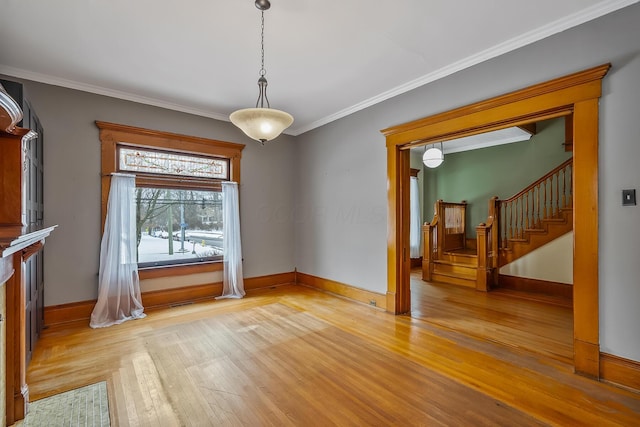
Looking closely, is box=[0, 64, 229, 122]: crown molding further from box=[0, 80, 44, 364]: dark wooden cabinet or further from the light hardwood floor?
the light hardwood floor

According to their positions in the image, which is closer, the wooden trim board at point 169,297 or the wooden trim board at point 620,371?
the wooden trim board at point 620,371

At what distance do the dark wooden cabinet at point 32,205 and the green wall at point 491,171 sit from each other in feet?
25.8

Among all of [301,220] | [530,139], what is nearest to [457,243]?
[530,139]

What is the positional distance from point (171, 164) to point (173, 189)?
379mm

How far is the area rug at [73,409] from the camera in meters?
1.88

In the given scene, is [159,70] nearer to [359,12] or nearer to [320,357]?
[359,12]

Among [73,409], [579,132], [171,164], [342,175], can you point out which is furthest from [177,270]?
[579,132]

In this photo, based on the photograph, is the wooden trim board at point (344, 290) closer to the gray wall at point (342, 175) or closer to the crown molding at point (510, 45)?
the gray wall at point (342, 175)

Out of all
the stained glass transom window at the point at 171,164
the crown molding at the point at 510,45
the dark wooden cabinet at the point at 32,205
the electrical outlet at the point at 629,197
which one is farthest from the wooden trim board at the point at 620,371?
the stained glass transom window at the point at 171,164

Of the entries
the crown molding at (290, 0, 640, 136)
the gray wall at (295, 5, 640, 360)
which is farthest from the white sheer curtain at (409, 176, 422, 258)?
the crown molding at (290, 0, 640, 136)

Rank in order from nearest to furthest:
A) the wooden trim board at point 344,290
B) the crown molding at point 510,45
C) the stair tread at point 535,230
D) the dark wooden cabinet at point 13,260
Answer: the dark wooden cabinet at point 13,260 < the crown molding at point 510,45 < the wooden trim board at point 344,290 < the stair tread at point 535,230

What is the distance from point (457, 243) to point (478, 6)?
5768mm

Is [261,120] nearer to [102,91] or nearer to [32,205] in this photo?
[32,205]

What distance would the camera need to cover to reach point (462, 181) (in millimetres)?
7703
